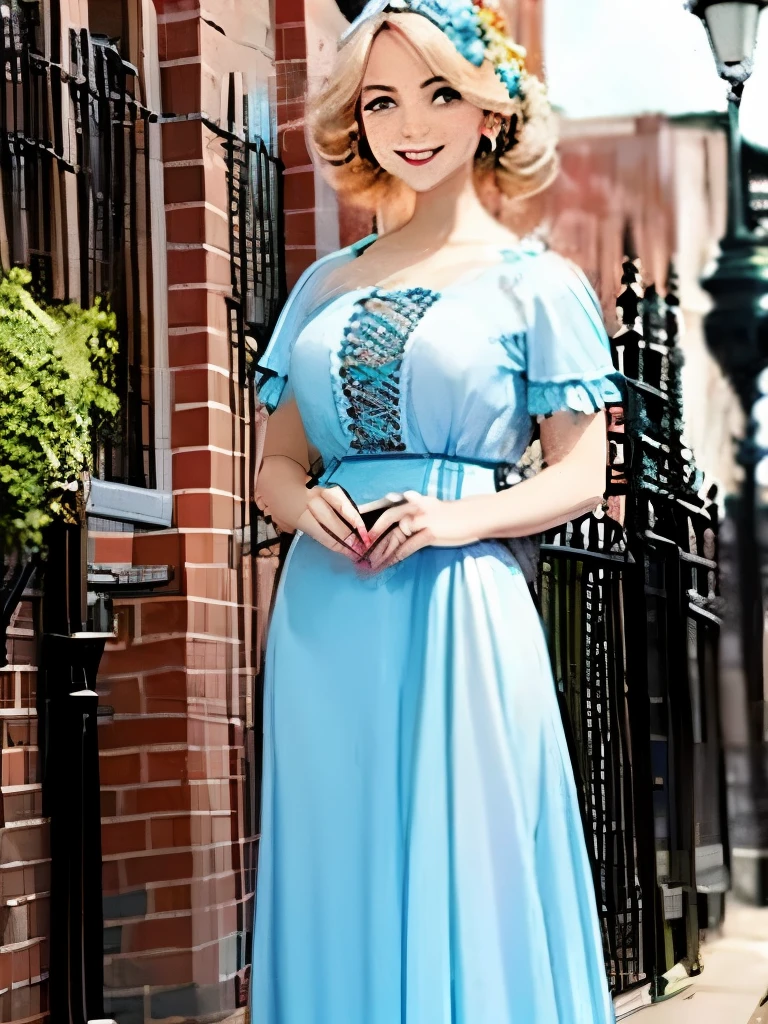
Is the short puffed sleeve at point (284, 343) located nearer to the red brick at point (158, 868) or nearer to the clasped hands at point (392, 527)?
the clasped hands at point (392, 527)

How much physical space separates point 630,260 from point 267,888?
0.90 m

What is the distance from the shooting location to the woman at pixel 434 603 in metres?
1.73

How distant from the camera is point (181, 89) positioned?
2.04 m

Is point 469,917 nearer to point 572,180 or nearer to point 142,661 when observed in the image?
point 142,661

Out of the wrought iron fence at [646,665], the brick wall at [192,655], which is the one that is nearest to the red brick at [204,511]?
the brick wall at [192,655]

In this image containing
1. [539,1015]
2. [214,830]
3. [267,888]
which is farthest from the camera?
[214,830]

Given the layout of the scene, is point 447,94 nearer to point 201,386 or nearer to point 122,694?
point 201,386

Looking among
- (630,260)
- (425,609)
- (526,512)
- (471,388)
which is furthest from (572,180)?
(425,609)

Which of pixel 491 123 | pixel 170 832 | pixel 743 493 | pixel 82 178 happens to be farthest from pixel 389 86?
pixel 170 832

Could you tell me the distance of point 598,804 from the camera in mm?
1858

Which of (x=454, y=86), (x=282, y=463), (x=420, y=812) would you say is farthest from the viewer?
(x=282, y=463)

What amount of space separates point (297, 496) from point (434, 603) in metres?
0.24

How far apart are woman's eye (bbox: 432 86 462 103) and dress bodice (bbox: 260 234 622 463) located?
0.66 ft

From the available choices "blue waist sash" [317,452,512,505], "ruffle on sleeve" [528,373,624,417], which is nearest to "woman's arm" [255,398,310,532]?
"blue waist sash" [317,452,512,505]
